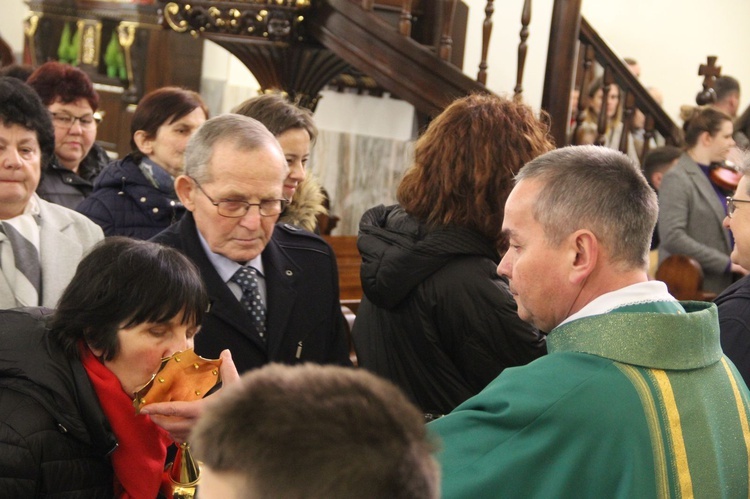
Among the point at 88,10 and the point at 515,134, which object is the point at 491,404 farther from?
the point at 88,10

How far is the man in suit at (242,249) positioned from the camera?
100.0 inches

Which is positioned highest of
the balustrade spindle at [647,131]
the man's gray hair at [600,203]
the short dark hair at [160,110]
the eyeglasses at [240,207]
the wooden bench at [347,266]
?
the balustrade spindle at [647,131]

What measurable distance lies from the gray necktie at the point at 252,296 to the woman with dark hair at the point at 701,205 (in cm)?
421

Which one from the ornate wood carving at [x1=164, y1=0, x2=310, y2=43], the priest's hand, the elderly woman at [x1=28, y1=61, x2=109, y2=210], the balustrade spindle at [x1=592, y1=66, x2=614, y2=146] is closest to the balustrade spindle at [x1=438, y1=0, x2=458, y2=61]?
the ornate wood carving at [x1=164, y1=0, x2=310, y2=43]

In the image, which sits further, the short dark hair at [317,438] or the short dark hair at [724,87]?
the short dark hair at [724,87]

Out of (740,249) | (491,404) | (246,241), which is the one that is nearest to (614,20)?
(740,249)

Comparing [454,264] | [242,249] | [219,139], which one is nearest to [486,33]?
[454,264]

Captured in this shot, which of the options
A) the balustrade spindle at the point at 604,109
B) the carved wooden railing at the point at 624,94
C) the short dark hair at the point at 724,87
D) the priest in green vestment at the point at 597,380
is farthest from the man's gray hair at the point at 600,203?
the short dark hair at the point at 724,87

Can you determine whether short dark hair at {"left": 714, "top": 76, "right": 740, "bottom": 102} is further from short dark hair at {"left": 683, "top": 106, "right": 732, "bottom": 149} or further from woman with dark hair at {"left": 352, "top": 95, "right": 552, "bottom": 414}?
woman with dark hair at {"left": 352, "top": 95, "right": 552, "bottom": 414}

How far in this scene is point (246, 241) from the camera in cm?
260

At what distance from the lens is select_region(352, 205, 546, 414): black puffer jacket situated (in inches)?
105

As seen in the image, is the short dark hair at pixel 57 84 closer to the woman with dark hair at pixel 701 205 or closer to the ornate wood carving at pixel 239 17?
the ornate wood carving at pixel 239 17

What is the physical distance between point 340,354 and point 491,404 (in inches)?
41.4

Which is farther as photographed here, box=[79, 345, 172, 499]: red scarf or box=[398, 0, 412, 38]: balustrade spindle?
box=[398, 0, 412, 38]: balustrade spindle
